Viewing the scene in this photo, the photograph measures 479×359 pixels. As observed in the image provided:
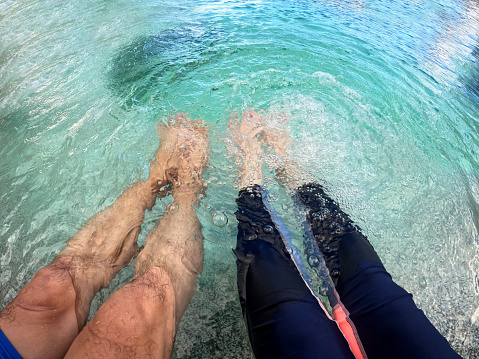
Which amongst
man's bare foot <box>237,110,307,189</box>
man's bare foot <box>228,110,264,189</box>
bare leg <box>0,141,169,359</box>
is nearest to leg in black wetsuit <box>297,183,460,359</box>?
man's bare foot <box>237,110,307,189</box>

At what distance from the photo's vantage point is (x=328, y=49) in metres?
4.32

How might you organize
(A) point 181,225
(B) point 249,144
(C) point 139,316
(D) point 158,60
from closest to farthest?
(C) point 139,316, (A) point 181,225, (B) point 249,144, (D) point 158,60

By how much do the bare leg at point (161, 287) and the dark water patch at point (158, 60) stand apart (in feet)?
4.80

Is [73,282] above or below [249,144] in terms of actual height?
above

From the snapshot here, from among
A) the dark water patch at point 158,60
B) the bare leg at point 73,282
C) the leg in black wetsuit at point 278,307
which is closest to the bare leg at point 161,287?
the bare leg at point 73,282

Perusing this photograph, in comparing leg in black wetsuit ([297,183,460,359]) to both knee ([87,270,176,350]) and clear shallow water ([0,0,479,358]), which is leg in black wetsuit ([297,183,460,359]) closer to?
clear shallow water ([0,0,479,358])

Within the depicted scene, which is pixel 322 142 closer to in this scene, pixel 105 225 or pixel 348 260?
pixel 348 260

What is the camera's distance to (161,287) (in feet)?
4.19

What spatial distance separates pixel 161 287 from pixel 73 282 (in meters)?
0.43

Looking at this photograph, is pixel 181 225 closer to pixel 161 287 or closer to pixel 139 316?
pixel 161 287

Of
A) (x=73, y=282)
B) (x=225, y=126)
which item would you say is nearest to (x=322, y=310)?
(x=73, y=282)

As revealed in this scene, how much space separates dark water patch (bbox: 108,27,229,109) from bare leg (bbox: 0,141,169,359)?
1.78 metres

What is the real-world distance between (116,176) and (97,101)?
132cm

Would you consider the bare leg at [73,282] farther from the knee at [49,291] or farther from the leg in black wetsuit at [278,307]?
the leg in black wetsuit at [278,307]
